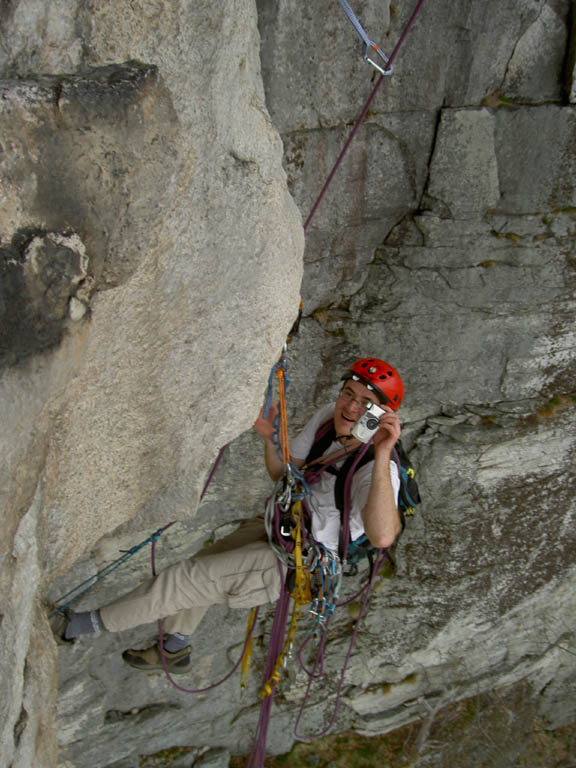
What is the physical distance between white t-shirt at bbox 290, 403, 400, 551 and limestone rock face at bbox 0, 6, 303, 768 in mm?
816

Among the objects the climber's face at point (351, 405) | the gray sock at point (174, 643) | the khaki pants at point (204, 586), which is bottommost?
the gray sock at point (174, 643)

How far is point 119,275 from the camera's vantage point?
2.17m

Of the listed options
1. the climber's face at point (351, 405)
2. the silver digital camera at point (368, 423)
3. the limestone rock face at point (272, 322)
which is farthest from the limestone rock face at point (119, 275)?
the climber's face at point (351, 405)

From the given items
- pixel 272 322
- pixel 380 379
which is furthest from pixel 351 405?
pixel 272 322

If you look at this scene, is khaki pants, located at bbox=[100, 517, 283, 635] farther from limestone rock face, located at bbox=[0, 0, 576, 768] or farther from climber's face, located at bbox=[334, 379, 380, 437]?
climber's face, located at bbox=[334, 379, 380, 437]

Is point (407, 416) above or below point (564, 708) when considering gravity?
above

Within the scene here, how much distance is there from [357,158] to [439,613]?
4109 millimetres

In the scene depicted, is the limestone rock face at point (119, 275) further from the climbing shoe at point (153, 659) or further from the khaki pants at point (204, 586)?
the climbing shoe at point (153, 659)

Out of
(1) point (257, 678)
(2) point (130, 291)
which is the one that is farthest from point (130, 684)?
(2) point (130, 291)

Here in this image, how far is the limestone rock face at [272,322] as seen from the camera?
2012 millimetres

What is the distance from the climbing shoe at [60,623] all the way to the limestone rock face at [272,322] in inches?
15.2

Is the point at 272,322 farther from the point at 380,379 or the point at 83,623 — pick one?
the point at 83,623

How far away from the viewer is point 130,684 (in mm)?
5625

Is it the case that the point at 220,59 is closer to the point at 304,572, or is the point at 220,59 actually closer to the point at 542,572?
the point at 304,572
